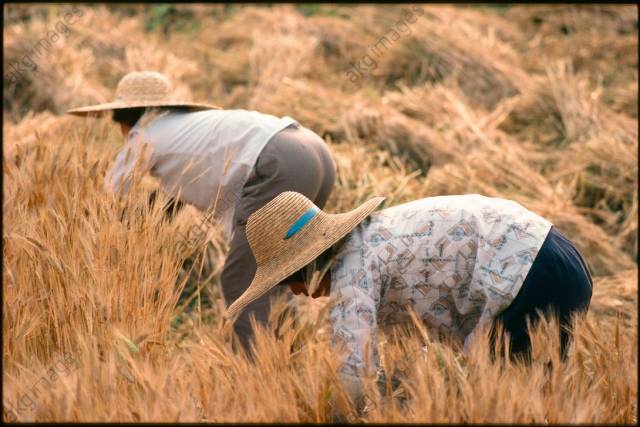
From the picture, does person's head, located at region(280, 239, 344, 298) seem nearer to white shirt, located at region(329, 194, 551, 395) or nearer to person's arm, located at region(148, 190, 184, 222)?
white shirt, located at region(329, 194, 551, 395)

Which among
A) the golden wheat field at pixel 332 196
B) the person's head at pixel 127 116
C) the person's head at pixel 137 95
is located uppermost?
the person's head at pixel 137 95

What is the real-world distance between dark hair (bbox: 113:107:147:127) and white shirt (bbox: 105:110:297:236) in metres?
0.22

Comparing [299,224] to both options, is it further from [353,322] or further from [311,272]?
[353,322]

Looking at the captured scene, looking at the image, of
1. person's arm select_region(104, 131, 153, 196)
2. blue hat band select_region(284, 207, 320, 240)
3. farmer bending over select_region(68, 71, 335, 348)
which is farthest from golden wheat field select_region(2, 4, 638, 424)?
blue hat band select_region(284, 207, 320, 240)

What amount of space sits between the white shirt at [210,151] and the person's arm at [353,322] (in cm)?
93

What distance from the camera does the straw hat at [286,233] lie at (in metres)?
2.06

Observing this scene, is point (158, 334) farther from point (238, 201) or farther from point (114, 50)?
point (114, 50)

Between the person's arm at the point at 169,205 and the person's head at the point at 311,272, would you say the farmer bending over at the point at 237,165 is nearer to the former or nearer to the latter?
the person's arm at the point at 169,205

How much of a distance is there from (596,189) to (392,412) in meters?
3.52

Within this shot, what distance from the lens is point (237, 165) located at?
282cm

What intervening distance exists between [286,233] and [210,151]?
2.86 ft

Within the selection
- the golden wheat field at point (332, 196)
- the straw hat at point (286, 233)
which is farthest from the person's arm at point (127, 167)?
the straw hat at point (286, 233)

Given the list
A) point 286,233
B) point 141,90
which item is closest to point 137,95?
point 141,90

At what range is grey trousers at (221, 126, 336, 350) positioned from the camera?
111 inches
